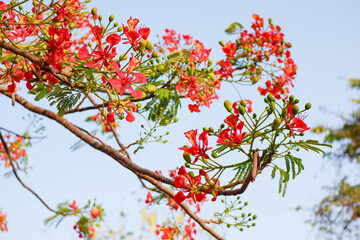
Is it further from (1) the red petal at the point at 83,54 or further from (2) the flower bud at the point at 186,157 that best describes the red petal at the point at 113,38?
(2) the flower bud at the point at 186,157

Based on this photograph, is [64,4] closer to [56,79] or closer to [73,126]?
[56,79]

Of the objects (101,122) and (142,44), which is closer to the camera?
(142,44)

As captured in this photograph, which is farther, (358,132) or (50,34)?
(358,132)

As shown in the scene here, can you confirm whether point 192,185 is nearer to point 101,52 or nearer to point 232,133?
point 232,133

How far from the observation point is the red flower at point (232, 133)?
1.27m

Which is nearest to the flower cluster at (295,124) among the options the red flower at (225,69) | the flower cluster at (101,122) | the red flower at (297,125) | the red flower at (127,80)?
the red flower at (297,125)

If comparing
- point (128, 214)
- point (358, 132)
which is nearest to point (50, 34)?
point (128, 214)

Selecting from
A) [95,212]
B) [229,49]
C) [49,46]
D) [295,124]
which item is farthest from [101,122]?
[295,124]

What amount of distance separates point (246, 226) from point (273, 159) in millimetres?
1183

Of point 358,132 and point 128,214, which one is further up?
point 358,132

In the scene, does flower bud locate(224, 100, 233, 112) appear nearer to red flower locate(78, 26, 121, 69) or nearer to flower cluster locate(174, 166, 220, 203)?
flower cluster locate(174, 166, 220, 203)

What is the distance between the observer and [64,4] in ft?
5.36

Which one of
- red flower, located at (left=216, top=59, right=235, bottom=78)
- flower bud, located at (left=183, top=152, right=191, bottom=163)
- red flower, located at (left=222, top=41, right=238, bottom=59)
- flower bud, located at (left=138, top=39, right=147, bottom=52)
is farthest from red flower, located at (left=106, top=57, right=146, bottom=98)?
red flower, located at (left=222, top=41, right=238, bottom=59)

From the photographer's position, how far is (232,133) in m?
1.28
